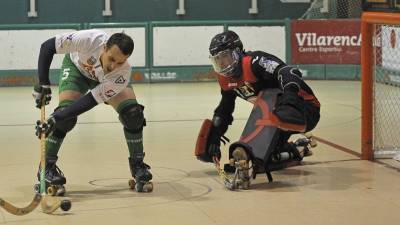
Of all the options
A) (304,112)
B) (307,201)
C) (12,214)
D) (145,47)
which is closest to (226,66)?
(304,112)

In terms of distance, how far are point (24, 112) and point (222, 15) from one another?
7.39 m

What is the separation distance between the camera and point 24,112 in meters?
10.6

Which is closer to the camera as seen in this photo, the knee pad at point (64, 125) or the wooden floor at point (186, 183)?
the wooden floor at point (186, 183)

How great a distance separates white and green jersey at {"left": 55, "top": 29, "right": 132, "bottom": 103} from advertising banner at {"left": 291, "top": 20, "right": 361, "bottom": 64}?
8897 millimetres

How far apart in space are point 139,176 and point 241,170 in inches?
28.6

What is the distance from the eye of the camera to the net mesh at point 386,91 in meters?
7.16

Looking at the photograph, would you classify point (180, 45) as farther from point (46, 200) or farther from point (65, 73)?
point (46, 200)

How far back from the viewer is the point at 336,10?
51.0ft

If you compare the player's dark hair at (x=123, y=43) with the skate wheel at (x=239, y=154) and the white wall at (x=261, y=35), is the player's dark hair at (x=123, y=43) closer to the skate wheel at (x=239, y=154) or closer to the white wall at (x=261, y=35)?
the skate wheel at (x=239, y=154)

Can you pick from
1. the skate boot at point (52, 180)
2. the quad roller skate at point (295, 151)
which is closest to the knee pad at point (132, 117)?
the skate boot at point (52, 180)

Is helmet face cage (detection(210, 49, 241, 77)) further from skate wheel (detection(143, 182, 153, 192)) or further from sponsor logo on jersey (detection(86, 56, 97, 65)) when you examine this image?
skate wheel (detection(143, 182, 153, 192))

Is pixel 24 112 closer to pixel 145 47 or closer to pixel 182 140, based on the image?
pixel 182 140

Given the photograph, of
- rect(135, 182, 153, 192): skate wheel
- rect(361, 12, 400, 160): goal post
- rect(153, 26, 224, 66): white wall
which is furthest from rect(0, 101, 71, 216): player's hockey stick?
rect(153, 26, 224, 66): white wall

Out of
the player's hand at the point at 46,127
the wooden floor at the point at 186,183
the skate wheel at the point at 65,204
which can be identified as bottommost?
the wooden floor at the point at 186,183
